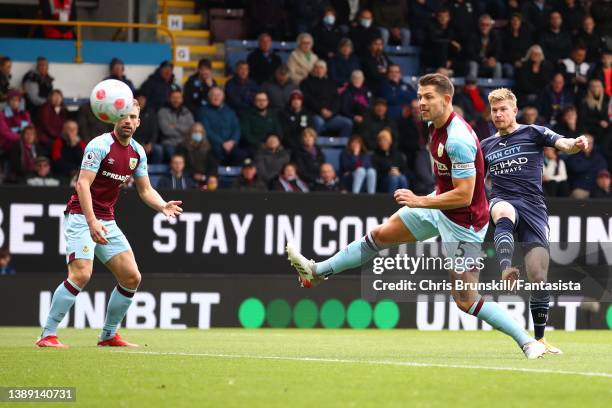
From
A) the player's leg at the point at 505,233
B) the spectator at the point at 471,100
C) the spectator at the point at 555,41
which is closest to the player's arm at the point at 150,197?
the player's leg at the point at 505,233

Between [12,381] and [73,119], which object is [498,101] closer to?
[12,381]

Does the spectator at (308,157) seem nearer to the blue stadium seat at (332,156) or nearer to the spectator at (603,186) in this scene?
the blue stadium seat at (332,156)

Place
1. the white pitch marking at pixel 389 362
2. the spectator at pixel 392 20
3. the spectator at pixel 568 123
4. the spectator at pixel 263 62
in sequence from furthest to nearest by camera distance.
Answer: the spectator at pixel 392 20
the spectator at pixel 263 62
the spectator at pixel 568 123
the white pitch marking at pixel 389 362

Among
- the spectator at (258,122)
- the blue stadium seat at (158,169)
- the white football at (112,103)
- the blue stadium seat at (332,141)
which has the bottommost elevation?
the blue stadium seat at (158,169)

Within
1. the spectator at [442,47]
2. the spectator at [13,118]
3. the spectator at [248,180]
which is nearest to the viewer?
the spectator at [248,180]

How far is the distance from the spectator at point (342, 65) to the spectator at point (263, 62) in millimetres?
1032

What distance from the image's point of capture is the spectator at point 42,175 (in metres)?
16.8

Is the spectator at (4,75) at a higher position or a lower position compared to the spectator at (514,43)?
lower

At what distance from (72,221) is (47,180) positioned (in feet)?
19.3

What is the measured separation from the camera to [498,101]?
1118 centimetres

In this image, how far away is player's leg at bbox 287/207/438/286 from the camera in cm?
1016

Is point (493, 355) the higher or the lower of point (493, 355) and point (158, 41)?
the lower

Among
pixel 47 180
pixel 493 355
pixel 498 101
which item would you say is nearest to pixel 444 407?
pixel 493 355

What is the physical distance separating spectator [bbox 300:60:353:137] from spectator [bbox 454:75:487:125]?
79.5 inches
